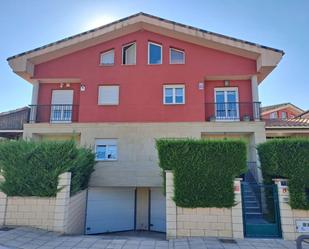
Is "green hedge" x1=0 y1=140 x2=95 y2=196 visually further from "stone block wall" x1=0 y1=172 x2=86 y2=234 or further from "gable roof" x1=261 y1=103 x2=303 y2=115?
"gable roof" x1=261 y1=103 x2=303 y2=115

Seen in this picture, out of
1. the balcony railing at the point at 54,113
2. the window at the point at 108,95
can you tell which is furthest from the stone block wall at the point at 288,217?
the balcony railing at the point at 54,113

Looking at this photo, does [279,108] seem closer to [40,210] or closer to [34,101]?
[34,101]

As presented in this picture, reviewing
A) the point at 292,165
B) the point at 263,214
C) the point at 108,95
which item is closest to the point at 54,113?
the point at 108,95

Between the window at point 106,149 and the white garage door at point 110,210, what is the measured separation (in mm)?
1795

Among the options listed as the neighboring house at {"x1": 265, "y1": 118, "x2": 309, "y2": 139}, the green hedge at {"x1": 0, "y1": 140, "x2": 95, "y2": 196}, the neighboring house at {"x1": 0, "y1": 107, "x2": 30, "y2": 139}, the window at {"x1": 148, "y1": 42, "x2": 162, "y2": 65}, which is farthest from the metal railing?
the neighboring house at {"x1": 265, "y1": 118, "x2": 309, "y2": 139}

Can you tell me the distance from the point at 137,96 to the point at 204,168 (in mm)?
7547

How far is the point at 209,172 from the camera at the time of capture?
326 inches

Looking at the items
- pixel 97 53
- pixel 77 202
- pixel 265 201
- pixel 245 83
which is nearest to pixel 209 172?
pixel 265 201

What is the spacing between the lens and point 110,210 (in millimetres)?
13102

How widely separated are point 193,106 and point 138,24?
648 cm

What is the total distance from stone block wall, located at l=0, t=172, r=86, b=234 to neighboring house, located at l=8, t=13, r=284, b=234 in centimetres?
413

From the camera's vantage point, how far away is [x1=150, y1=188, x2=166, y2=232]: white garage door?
42.7ft

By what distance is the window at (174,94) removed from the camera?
1443cm

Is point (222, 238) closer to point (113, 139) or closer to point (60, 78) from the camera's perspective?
point (113, 139)
